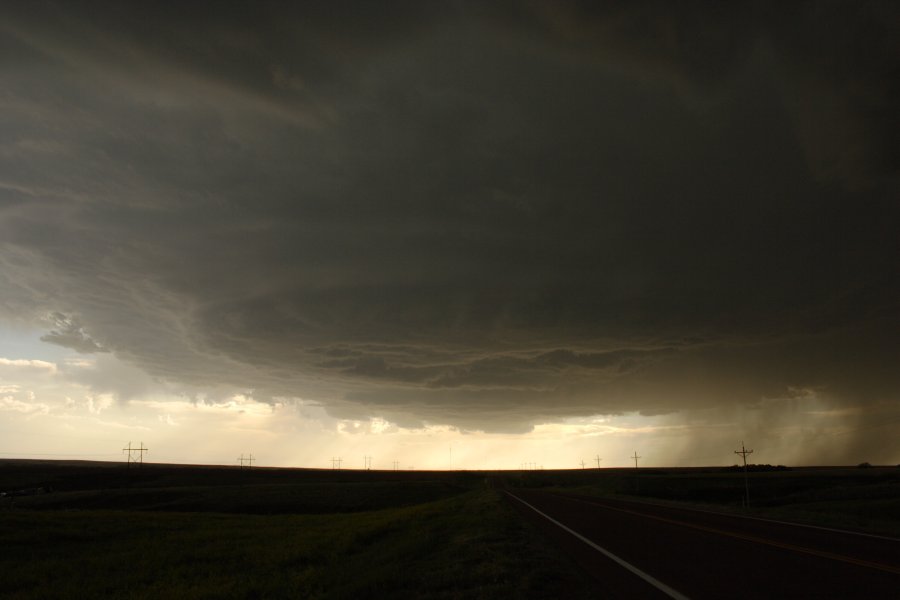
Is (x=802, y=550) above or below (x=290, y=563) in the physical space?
above

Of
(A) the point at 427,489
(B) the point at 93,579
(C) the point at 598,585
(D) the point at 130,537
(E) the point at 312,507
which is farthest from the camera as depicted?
(A) the point at 427,489

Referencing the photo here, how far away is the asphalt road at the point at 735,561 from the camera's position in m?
10.5

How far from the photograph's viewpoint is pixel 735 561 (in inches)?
555

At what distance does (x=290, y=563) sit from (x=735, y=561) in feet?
46.9

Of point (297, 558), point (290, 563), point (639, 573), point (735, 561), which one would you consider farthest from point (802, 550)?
point (297, 558)

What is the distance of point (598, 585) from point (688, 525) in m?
15.8

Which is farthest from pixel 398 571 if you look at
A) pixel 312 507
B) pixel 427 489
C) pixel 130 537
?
pixel 427 489

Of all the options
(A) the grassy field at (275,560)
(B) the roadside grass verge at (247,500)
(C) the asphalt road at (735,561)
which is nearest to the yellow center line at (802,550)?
(C) the asphalt road at (735,561)

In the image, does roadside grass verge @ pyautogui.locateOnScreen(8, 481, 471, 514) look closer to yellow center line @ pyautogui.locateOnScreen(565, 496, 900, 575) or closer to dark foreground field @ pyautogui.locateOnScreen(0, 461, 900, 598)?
dark foreground field @ pyautogui.locateOnScreen(0, 461, 900, 598)

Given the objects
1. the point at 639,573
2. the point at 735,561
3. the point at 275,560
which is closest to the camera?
the point at 639,573

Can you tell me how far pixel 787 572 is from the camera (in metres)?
12.3

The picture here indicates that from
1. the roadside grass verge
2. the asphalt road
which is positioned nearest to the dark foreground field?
the asphalt road

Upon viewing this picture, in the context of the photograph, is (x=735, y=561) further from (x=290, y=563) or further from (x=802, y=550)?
(x=290, y=563)

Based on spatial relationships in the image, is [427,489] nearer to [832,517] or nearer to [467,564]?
[832,517]
